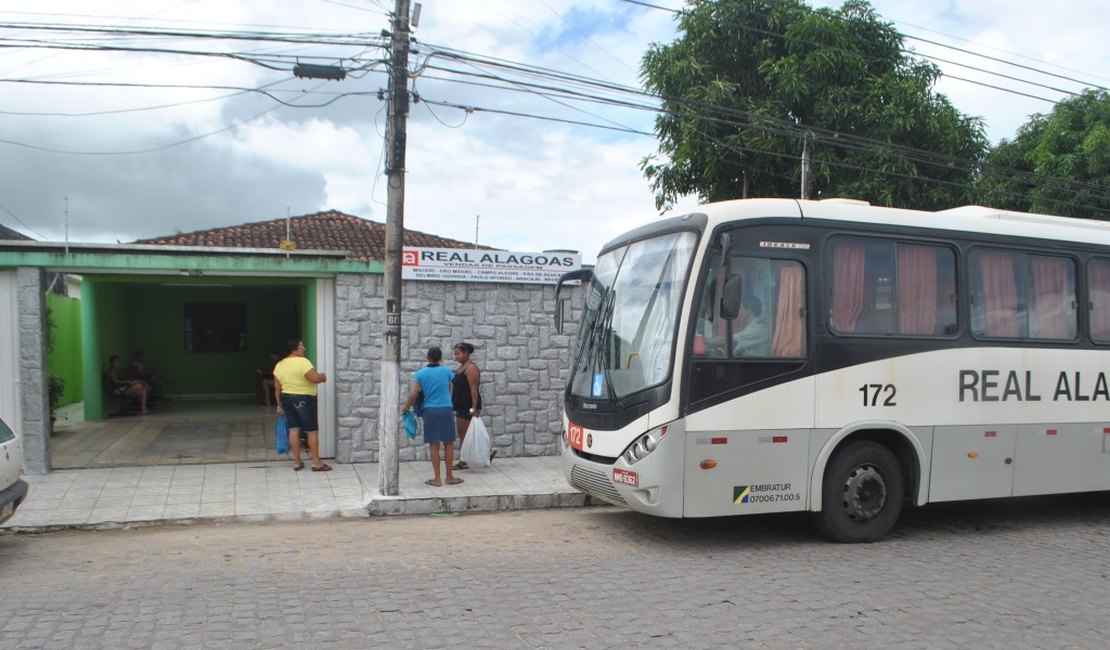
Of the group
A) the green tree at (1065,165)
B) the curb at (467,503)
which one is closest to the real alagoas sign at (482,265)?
the curb at (467,503)

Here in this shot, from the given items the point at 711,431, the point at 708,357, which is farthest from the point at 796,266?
the point at 711,431

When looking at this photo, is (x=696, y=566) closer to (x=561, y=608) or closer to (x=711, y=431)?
(x=711, y=431)

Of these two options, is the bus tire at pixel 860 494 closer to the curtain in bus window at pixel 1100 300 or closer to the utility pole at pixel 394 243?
the curtain in bus window at pixel 1100 300

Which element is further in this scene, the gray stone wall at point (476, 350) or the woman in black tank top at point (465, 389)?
the gray stone wall at point (476, 350)

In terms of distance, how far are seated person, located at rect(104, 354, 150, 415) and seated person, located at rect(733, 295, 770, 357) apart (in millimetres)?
13851

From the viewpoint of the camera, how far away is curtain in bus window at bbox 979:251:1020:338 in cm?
836

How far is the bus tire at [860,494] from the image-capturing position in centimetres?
766

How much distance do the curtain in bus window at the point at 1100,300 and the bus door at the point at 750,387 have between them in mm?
3718

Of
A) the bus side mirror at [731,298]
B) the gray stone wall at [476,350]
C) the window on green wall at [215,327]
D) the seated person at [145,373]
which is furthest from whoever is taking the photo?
the window on green wall at [215,327]

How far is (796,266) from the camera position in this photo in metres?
7.58

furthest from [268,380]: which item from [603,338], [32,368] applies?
[603,338]

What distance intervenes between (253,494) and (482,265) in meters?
4.37

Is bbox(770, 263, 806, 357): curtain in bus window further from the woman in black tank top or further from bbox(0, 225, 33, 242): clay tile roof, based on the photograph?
bbox(0, 225, 33, 242): clay tile roof

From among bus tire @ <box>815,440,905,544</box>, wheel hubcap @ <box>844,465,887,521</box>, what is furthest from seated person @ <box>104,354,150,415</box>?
wheel hubcap @ <box>844,465,887,521</box>
